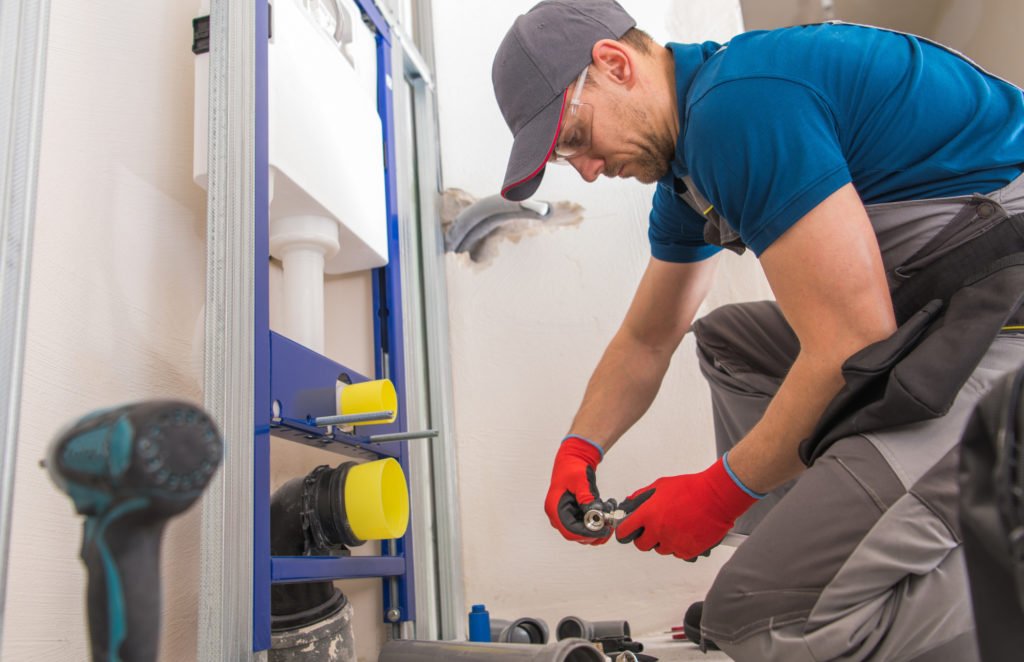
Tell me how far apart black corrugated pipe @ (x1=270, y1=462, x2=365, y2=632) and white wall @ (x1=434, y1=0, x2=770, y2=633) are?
1.98ft

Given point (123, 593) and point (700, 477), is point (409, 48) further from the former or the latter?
point (123, 593)

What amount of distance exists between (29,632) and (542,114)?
915mm

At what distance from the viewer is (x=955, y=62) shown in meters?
1.08

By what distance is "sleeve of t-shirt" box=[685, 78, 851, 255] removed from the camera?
0.97m

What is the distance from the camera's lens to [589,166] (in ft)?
4.09

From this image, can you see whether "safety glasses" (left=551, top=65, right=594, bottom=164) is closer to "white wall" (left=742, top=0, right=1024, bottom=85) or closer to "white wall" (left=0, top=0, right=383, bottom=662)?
"white wall" (left=0, top=0, right=383, bottom=662)

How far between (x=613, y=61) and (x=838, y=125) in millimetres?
339

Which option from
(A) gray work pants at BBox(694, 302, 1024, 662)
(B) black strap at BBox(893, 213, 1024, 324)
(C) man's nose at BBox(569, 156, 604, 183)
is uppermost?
(C) man's nose at BBox(569, 156, 604, 183)

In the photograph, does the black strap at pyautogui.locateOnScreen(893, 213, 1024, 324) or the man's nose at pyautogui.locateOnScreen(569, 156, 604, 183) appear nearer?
the black strap at pyautogui.locateOnScreen(893, 213, 1024, 324)

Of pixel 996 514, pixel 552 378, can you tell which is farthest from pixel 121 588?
pixel 552 378

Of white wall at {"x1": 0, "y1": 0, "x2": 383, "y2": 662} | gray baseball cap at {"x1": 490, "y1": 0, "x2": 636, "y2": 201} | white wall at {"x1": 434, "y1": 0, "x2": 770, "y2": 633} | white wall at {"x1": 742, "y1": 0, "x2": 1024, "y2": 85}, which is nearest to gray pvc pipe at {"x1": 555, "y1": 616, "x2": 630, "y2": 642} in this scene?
white wall at {"x1": 434, "y1": 0, "x2": 770, "y2": 633}

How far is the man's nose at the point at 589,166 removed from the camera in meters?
1.24

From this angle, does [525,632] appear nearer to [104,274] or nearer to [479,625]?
[479,625]

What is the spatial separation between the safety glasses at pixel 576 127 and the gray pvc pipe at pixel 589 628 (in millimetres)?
821
